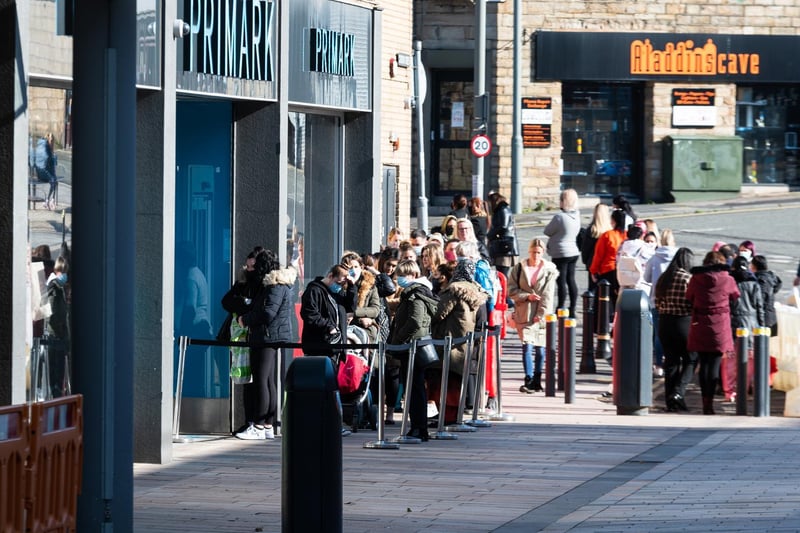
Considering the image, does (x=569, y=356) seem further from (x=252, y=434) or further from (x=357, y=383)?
(x=252, y=434)

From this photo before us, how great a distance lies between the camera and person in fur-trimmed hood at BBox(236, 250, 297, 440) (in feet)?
44.3

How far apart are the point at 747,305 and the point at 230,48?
618 centimetres

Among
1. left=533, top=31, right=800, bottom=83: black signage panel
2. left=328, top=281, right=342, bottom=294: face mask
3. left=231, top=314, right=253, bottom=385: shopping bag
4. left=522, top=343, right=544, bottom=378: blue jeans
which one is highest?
left=533, top=31, right=800, bottom=83: black signage panel

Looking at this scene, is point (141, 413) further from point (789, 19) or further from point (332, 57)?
point (789, 19)

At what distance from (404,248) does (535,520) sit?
234 inches

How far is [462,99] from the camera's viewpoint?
3938 centimetres

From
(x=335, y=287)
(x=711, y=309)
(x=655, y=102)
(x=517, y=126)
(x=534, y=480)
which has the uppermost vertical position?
(x=655, y=102)

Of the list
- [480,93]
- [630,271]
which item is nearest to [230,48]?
[630,271]

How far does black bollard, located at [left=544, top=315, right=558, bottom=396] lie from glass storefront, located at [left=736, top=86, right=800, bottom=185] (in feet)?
74.3

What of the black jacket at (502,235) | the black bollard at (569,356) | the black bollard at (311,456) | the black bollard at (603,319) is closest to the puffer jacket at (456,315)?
the black bollard at (569,356)

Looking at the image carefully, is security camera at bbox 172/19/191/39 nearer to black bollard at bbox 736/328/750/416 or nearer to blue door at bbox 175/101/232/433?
blue door at bbox 175/101/232/433

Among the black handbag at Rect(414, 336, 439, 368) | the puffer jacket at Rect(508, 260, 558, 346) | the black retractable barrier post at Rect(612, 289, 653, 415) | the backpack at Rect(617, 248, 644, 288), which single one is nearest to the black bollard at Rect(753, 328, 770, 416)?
the black retractable barrier post at Rect(612, 289, 653, 415)

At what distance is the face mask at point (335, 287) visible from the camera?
46.0 feet

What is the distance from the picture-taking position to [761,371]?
50.1 ft
